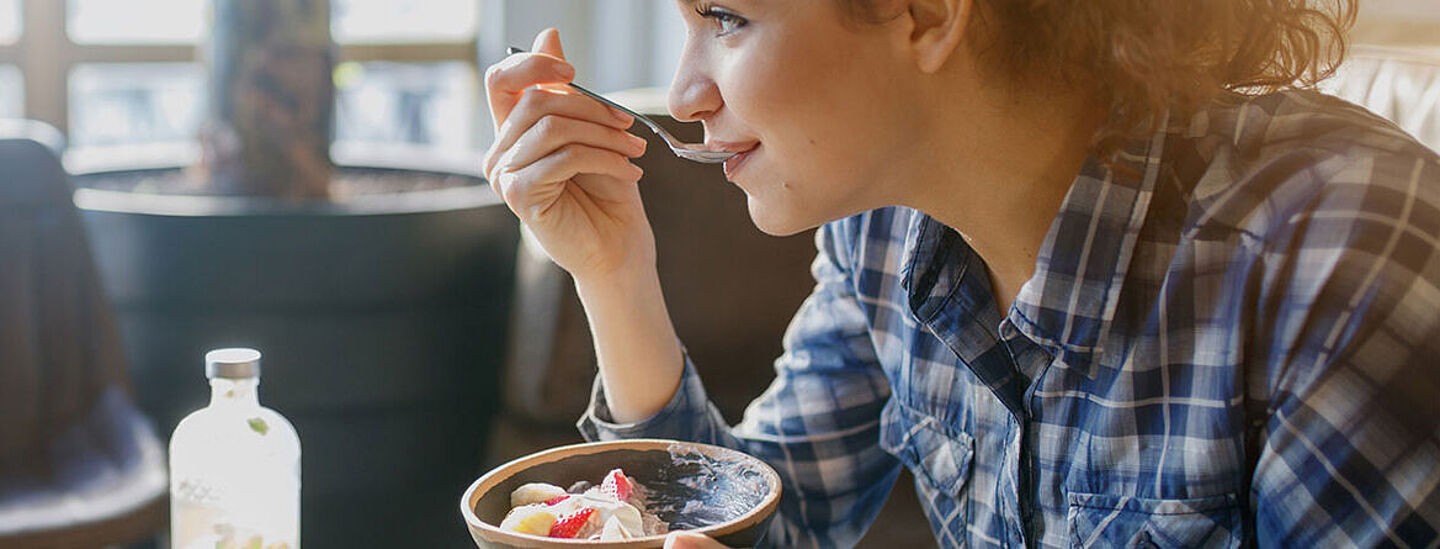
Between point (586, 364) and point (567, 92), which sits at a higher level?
point (567, 92)

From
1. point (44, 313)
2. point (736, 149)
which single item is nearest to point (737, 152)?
point (736, 149)

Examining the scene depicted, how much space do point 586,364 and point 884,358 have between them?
0.85 metres

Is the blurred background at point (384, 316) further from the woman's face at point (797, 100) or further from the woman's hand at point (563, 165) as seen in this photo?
the woman's face at point (797, 100)

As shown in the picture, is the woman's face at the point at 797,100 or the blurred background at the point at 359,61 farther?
the blurred background at the point at 359,61

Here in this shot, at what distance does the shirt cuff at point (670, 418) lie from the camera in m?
1.08

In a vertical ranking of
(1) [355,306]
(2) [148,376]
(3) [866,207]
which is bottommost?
(2) [148,376]

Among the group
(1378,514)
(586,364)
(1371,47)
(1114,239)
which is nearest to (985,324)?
(1114,239)

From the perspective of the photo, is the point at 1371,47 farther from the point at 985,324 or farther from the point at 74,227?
the point at 74,227

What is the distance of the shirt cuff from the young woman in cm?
12

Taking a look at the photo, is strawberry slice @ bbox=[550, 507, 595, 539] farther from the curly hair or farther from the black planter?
the black planter

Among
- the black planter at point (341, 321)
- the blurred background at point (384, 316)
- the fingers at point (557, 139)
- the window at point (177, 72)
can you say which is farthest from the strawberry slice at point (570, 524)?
the window at point (177, 72)

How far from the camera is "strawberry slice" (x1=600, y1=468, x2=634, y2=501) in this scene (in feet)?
2.63

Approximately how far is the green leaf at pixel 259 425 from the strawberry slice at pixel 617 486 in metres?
0.24

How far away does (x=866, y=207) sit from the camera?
0.93 metres
